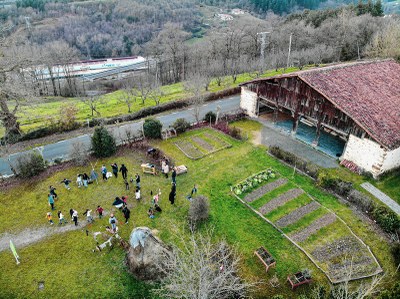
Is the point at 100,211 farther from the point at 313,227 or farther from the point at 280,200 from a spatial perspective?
the point at 313,227

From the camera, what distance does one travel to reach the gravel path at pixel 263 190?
2402 centimetres

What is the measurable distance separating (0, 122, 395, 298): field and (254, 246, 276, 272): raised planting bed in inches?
15.9

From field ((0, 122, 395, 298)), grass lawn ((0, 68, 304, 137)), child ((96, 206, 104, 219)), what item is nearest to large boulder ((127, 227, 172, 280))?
field ((0, 122, 395, 298))

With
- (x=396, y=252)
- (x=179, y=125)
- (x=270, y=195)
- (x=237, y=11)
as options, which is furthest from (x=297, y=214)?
(x=237, y=11)

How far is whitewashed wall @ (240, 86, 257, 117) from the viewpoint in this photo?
119 ft

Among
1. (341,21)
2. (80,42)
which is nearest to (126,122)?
(341,21)

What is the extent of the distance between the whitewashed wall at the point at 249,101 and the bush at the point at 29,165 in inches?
894

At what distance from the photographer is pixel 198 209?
2128 centimetres

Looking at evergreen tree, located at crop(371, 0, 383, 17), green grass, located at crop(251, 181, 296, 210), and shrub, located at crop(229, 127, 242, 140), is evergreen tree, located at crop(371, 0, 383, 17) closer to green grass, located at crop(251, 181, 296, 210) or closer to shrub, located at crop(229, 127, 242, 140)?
shrub, located at crop(229, 127, 242, 140)

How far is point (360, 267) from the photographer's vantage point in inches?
732

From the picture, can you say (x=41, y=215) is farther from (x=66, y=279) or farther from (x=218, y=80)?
(x=218, y=80)

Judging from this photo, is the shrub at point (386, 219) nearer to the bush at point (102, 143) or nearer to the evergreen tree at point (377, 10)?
the bush at point (102, 143)

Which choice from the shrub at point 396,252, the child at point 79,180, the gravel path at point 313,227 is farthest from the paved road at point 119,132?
the shrub at point 396,252

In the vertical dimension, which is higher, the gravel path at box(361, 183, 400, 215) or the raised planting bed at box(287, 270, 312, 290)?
the raised planting bed at box(287, 270, 312, 290)
